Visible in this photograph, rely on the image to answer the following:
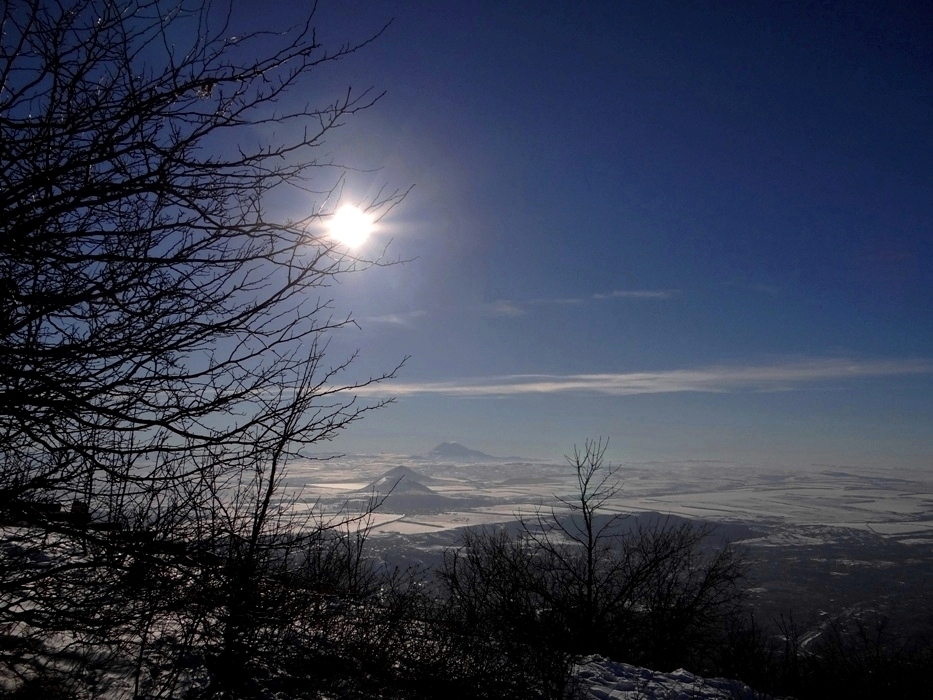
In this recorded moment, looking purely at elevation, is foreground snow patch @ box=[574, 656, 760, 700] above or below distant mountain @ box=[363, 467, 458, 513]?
above

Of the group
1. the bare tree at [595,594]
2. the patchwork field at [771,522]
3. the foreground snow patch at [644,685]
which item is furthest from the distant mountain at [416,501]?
the foreground snow patch at [644,685]

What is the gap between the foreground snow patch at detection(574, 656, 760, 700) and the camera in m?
7.32

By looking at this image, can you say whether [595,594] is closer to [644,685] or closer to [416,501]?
[644,685]

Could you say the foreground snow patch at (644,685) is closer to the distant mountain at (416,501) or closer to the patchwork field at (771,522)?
the patchwork field at (771,522)

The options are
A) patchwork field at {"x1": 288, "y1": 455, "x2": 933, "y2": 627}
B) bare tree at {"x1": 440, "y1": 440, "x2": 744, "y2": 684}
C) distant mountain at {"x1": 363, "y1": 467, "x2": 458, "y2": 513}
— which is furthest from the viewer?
distant mountain at {"x1": 363, "y1": 467, "x2": 458, "y2": 513}

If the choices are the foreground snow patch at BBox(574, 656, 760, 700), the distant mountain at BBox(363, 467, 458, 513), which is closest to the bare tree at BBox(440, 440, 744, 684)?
the foreground snow patch at BBox(574, 656, 760, 700)

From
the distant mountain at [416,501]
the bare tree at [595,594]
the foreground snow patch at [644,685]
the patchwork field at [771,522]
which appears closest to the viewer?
the foreground snow patch at [644,685]

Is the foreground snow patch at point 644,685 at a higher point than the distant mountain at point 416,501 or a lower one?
higher

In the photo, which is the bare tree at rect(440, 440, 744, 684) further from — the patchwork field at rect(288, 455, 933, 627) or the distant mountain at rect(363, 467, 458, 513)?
the distant mountain at rect(363, 467, 458, 513)

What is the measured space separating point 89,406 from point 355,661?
4895mm

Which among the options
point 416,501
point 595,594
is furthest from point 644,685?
point 416,501

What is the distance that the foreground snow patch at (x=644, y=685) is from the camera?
24.0 ft

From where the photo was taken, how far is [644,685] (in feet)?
25.4

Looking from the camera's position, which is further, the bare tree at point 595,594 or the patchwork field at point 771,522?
the patchwork field at point 771,522
